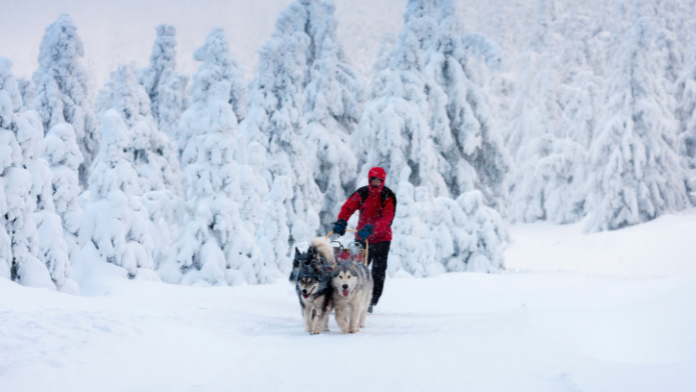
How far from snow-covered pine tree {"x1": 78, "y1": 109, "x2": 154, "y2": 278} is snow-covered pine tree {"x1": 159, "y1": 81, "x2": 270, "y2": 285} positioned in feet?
6.37

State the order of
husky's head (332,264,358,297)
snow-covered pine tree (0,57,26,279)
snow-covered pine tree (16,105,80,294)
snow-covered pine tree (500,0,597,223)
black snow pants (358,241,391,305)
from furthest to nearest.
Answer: snow-covered pine tree (500,0,597,223) < snow-covered pine tree (16,105,80,294) < snow-covered pine tree (0,57,26,279) < black snow pants (358,241,391,305) < husky's head (332,264,358,297)

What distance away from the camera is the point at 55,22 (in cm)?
2402

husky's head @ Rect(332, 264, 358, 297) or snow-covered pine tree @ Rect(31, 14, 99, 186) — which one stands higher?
snow-covered pine tree @ Rect(31, 14, 99, 186)

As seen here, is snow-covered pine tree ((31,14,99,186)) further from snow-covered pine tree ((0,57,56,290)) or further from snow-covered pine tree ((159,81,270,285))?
snow-covered pine tree ((0,57,56,290))

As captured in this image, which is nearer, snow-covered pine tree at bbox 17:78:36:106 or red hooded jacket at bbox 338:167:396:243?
red hooded jacket at bbox 338:167:396:243

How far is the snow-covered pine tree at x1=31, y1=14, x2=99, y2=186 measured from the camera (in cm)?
2406

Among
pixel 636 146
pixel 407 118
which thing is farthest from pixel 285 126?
pixel 636 146

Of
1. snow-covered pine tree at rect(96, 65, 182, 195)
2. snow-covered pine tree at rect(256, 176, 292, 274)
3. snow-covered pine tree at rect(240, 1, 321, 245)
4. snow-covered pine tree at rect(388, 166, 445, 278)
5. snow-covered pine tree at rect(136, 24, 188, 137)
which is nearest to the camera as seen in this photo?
snow-covered pine tree at rect(388, 166, 445, 278)

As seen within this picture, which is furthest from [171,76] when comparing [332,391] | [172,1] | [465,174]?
[332,391]

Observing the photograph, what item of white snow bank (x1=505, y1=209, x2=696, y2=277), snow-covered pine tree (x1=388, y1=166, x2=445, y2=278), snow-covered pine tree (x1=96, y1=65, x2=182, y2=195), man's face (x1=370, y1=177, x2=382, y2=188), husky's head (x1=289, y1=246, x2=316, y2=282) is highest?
snow-covered pine tree (x1=96, y1=65, x2=182, y2=195)

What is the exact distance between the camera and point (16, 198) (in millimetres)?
8820

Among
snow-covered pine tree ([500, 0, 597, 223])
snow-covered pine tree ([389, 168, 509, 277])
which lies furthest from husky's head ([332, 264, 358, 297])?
snow-covered pine tree ([500, 0, 597, 223])

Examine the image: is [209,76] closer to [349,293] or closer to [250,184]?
[250,184]

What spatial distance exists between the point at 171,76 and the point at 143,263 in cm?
2052
